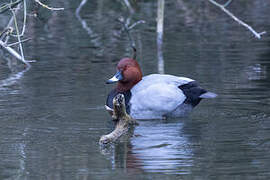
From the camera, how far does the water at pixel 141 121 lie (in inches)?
271

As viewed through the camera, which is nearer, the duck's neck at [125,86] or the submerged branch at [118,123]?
the submerged branch at [118,123]

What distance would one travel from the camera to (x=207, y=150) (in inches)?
294

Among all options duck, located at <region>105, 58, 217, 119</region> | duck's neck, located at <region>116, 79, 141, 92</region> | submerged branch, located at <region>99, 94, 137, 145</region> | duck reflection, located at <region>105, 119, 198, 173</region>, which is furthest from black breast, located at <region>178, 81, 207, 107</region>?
submerged branch, located at <region>99, 94, 137, 145</region>

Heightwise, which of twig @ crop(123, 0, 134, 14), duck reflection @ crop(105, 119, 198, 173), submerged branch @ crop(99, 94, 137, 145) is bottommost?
duck reflection @ crop(105, 119, 198, 173)

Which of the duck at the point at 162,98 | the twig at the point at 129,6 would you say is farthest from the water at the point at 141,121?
the twig at the point at 129,6

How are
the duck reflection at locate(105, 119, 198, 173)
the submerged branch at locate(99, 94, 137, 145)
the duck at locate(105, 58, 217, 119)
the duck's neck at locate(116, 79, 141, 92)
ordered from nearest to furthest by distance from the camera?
the duck reflection at locate(105, 119, 198, 173)
the submerged branch at locate(99, 94, 137, 145)
the duck at locate(105, 58, 217, 119)
the duck's neck at locate(116, 79, 141, 92)

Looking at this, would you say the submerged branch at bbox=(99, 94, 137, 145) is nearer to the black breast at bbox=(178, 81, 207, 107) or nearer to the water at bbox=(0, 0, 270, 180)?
the water at bbox=(0, 0, 270, 180)

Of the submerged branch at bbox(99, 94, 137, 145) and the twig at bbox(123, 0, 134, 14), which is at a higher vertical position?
the twig at bbox(123, 0, 134, 14)

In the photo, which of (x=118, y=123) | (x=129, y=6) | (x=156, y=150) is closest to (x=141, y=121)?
(x=118, y=123)

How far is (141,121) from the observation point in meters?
9.25

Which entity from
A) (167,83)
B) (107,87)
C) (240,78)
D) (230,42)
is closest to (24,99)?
(107,87)

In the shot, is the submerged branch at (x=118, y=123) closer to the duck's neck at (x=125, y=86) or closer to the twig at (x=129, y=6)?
the duck's neck at (x=125, y=86)

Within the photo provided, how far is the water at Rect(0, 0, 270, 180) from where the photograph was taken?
22.6 feet

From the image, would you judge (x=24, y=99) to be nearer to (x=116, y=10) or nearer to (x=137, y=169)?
(x=137, y=169)
